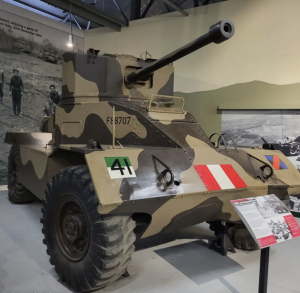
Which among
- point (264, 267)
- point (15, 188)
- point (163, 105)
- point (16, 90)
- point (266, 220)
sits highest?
point (16, 90)

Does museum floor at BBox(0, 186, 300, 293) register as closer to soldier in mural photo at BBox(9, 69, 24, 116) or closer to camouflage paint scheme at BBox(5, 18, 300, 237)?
camouflage paint scheme at BBox(5, 18, 300, 237)

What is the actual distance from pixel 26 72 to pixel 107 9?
2736mm

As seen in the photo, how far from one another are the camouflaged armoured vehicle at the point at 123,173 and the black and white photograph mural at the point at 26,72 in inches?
138

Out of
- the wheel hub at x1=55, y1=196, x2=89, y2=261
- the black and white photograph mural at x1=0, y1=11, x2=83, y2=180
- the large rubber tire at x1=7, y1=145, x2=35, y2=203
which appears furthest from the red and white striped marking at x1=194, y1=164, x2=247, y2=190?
the black and white photograph mural at x1=0, y1=11, x2=83, y2=180

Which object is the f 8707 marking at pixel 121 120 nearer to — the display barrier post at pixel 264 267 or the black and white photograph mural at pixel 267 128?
the display barrier post at pixel 264 267

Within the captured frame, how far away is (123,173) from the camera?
8.90 feet

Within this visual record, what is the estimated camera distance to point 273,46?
6.33m

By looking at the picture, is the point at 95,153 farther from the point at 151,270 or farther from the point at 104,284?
the point at 151,270

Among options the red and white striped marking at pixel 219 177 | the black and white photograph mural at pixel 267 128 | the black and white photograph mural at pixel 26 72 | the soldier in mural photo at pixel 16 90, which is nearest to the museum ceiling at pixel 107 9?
the black and white photograph mural at pixel 26 72

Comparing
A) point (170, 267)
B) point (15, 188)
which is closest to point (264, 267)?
point (170, 267)

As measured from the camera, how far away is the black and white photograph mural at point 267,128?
6.02 meters

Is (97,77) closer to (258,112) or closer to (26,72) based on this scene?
(258,112)

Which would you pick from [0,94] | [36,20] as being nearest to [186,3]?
[36,20]

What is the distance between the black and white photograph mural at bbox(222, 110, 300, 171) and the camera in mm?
6016
